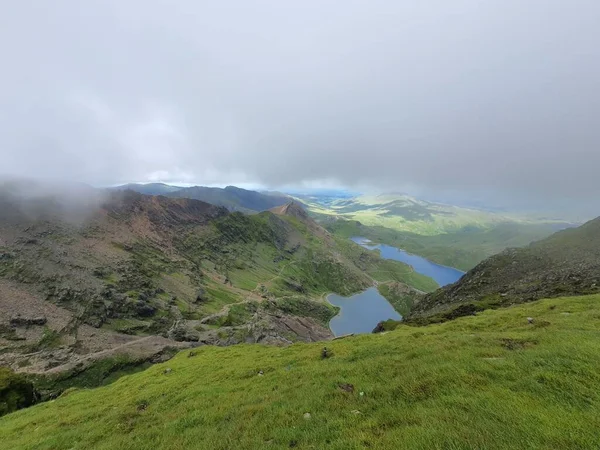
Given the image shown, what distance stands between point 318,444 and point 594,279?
244 ft

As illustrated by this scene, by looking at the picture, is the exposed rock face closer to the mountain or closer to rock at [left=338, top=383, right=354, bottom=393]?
the mountain

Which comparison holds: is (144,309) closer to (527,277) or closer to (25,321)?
(25,321)

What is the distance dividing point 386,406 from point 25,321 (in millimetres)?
144104

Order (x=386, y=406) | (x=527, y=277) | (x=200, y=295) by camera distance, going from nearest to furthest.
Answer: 1. (x=386, y=406)
2. (x=527, y=277)
3. (x=200, y=295)

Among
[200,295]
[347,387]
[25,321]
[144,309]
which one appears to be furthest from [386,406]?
[200,295]

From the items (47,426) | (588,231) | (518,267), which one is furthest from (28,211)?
(588,231)

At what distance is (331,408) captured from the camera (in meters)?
14.6

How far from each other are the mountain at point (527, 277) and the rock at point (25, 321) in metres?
133

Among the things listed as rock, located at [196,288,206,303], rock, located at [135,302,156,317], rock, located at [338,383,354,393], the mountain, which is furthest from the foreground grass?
rock, located at [196,288,206,303]

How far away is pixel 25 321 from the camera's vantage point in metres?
107

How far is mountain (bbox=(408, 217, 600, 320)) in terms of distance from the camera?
5807 cm

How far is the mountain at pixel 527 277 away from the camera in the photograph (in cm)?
5807

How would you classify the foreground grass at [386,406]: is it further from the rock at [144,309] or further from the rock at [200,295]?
the rock at [200,295]

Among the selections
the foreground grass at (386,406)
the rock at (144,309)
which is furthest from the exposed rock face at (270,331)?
the foreground grass at (386,406)
